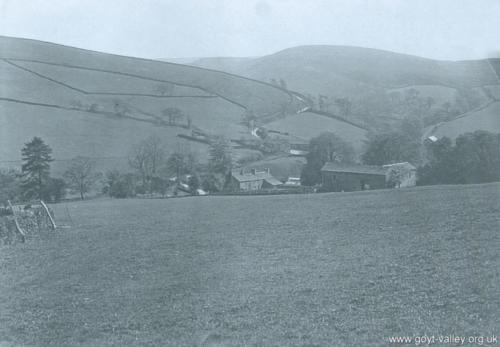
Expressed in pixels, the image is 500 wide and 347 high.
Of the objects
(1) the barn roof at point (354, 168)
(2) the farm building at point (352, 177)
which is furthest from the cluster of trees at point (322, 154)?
(2) the farm building at point (352, 177)

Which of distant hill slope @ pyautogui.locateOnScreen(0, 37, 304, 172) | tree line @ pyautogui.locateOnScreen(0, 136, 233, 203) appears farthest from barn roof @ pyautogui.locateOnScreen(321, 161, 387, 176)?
distant hill slope @ pyautogui.locateOnScreen(0, 37, 304, 172)

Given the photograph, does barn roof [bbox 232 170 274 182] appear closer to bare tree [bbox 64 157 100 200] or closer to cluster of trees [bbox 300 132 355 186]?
cluster of trees [bbox 300 132 355 186]

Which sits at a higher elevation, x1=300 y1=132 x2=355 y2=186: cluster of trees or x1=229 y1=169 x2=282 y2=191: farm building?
x1=300 y1=132 x2=355 y2=186: cluster of trees

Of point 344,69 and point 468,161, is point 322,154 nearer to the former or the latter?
point 468,161

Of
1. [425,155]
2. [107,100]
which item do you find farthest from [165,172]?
[425,155]

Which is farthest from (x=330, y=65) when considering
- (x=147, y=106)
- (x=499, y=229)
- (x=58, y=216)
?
(x=499, y=229)

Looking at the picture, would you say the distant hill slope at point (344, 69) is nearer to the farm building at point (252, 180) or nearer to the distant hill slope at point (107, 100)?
the distant hill slope at point (107, 100)

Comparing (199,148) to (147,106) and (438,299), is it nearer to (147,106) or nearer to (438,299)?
(147,106)
